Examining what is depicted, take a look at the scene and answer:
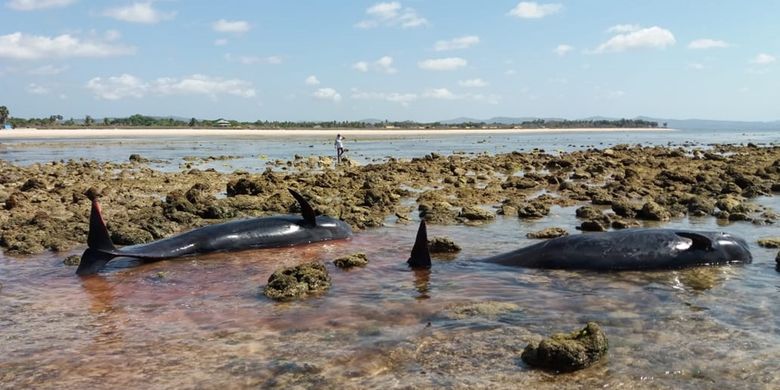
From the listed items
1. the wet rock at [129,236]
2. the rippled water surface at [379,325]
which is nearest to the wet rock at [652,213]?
the rippled water surface at [379,325]

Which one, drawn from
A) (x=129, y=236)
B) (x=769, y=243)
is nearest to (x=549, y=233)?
(x=769, y=243)

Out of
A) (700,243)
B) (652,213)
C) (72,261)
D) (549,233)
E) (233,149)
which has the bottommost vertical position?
(233,149)

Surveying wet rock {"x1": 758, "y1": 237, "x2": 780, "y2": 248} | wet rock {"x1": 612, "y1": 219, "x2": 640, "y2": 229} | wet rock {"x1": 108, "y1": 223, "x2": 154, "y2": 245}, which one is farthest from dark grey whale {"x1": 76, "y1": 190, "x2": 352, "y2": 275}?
wet rock {"x1": 758, "y1": 237, "x2": 780, "y2": 248}

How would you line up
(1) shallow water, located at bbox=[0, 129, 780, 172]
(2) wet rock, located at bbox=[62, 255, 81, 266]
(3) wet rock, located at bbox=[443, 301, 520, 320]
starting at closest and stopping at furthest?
(3) wet rock, located at bbox=[443, 301, 520, 320] < (2) wet rock, located at bbox=[62, 255, 81, 266] < (1) shallow water, located at bbox=[0, 129, 780, 172]

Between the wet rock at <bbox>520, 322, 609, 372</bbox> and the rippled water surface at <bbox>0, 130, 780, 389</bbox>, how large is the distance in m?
0.10

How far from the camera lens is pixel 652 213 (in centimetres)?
1261

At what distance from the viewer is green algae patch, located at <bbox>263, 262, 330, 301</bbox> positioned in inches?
293

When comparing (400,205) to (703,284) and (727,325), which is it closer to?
(703,284)

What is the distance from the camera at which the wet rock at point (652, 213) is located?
12.6 meters

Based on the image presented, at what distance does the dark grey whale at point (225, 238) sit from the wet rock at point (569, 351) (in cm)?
591

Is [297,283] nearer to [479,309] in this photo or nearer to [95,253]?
[479,309]

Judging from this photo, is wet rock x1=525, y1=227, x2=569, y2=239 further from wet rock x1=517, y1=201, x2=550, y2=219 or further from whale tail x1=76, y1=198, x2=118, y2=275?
whale tail x1=76, y1=198, x2=118, y2=275

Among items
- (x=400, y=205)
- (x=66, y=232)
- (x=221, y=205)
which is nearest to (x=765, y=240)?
(x=400, y=205)

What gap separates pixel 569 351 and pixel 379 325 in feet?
6.51
